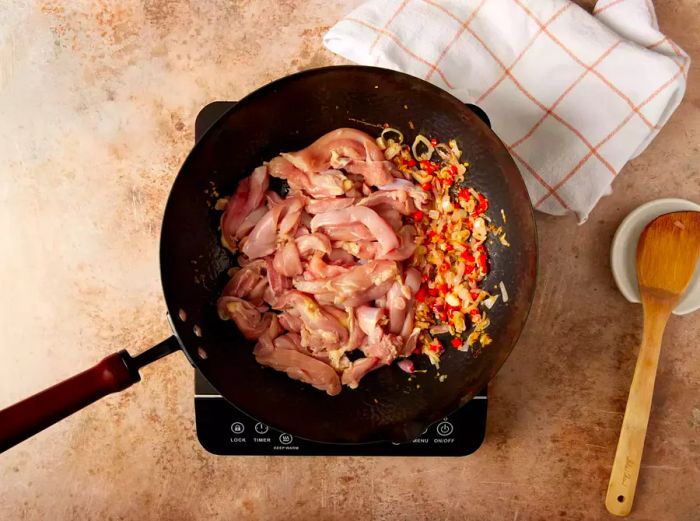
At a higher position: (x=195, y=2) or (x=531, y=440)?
(x=195, y=2)

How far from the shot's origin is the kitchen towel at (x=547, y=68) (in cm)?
128

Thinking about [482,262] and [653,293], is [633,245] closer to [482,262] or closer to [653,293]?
[653,293]

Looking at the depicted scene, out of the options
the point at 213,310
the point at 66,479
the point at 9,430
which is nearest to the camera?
the point at 9,430

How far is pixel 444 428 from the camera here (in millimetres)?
1265

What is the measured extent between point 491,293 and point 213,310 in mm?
578

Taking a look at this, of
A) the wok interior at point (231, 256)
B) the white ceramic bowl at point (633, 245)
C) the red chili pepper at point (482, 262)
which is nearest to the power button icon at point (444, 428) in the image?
the wok interior at point (231, 256)

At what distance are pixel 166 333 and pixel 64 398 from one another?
1.36 ft

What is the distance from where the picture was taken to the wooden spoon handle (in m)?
1.27

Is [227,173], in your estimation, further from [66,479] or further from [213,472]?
[66,479]

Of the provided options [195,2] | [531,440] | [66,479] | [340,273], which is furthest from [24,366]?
[531,440]

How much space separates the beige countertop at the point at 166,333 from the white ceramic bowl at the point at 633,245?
38 millimetres

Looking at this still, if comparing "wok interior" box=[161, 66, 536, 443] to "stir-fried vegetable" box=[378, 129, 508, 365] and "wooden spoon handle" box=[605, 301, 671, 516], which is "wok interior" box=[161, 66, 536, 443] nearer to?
"stir-fried vegetable" box=[378, 129, 508, 365]

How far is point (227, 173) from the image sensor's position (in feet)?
4.02

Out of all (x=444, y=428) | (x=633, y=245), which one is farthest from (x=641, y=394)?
(x=444, y=428)
